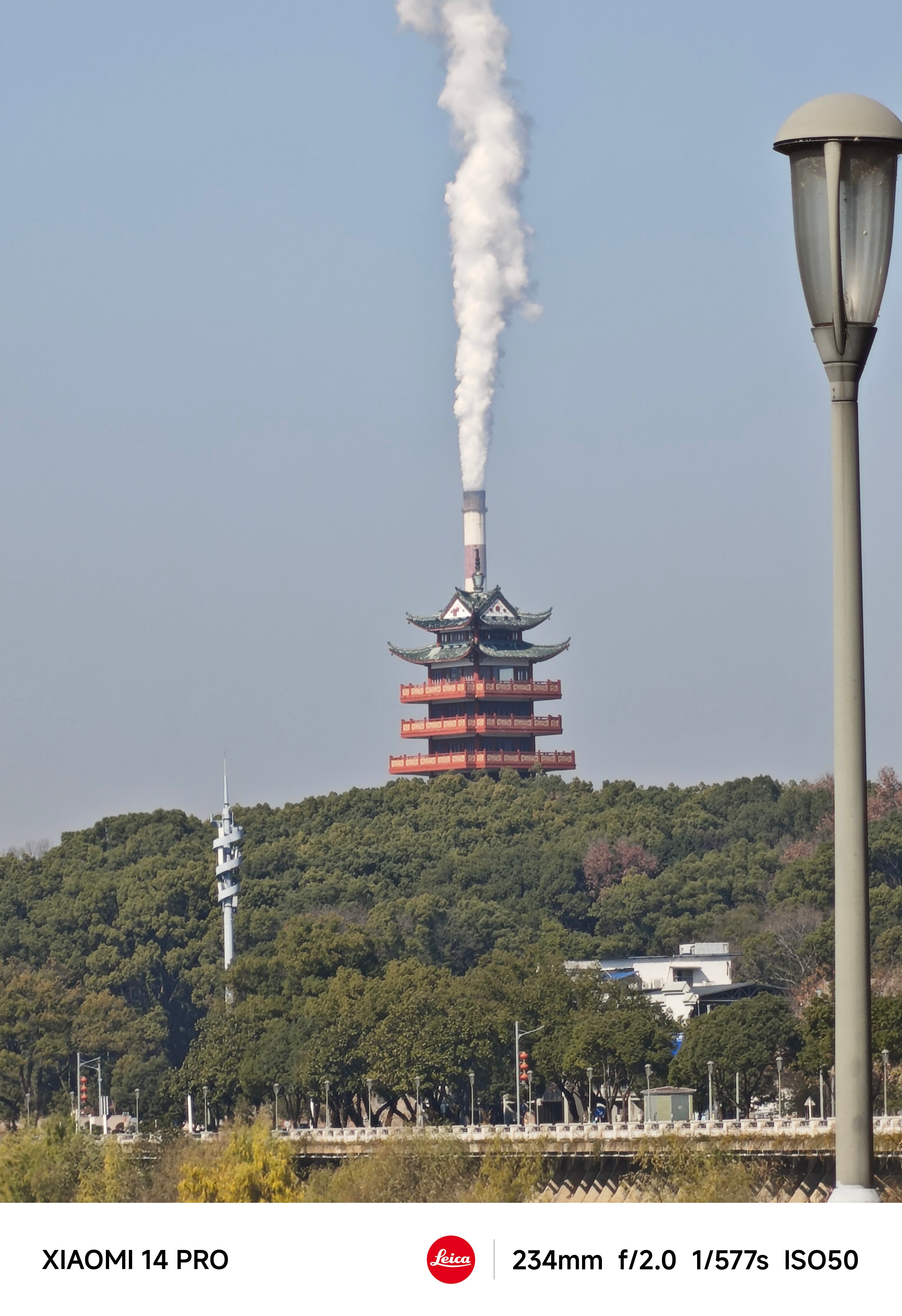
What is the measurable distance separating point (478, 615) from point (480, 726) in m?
7.80

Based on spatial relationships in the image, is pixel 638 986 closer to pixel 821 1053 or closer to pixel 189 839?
pixel 821 1053

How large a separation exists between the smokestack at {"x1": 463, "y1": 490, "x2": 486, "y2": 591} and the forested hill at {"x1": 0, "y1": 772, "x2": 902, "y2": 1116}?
15545mm

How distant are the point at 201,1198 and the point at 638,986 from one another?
62.4m

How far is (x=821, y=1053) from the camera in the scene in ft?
268

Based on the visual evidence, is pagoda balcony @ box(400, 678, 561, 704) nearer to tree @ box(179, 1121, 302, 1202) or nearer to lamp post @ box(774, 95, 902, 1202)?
tree @ box(179, 1121, 302, 1202)

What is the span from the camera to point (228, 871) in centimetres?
13400

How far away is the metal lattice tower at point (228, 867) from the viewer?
129875 millimetres

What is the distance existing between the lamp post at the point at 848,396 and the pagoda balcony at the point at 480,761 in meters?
153

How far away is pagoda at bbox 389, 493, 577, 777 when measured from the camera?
162 meters

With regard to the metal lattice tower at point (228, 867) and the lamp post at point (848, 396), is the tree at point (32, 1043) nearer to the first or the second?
the metal lattice tower at point (228, 867)

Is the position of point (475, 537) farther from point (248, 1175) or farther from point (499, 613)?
point (248, 1175)

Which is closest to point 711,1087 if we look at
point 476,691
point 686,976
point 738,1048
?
point 738,1048

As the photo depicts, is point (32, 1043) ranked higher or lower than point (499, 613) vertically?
lower
